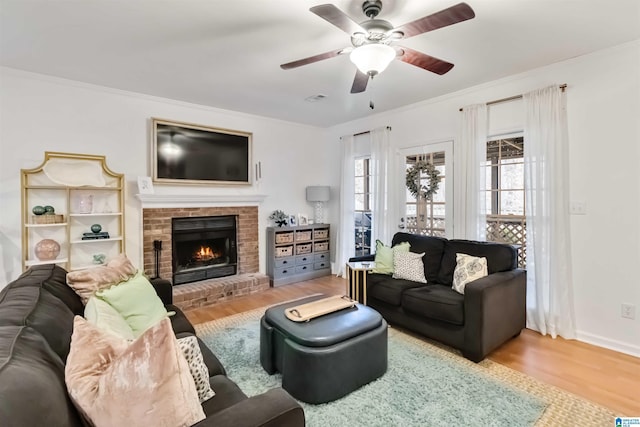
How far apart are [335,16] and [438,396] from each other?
2367mm

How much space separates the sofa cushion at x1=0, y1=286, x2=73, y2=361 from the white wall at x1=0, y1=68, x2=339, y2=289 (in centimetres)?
233

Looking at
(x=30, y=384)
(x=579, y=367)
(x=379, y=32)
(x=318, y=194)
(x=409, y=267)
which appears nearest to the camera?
(x=30, y=384)

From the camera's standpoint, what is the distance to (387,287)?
10.2 feet

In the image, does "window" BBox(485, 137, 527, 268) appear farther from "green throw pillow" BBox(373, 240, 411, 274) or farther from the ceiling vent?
the ceiling vent

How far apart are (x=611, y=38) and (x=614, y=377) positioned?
261 centimetres

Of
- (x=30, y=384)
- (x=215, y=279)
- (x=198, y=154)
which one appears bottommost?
(x=215, y=279)

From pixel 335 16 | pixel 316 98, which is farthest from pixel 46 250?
pixel 335 16

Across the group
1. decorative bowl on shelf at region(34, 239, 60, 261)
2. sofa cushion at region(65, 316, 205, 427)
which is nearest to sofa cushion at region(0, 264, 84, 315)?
sofa cushion at region(65, 316, 205, 427)

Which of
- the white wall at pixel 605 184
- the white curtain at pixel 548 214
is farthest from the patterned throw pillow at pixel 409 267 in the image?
the white wall at pixel 605 184

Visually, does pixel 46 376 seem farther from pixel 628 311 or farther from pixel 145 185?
pixel 628 311

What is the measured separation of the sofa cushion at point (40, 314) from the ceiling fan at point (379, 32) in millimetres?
1803

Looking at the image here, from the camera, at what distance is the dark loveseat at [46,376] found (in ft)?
2.47

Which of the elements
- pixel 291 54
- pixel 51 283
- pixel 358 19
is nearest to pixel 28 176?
pixel 51 283

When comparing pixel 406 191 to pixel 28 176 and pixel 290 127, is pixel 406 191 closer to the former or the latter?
pixel 290 127
